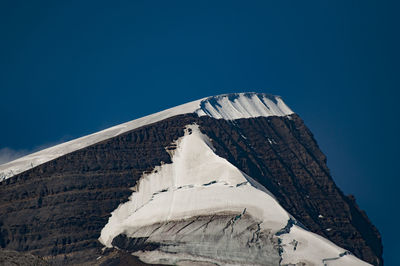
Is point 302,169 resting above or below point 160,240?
above

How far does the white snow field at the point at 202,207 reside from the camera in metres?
101

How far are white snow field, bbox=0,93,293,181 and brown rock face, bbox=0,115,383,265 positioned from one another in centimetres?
553

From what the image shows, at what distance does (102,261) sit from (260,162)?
170 ft

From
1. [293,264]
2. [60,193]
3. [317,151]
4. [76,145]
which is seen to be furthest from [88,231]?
[317,151]

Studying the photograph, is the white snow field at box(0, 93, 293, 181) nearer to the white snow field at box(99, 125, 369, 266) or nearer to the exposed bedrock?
the white snow field at box(99, 125, 369, 266)

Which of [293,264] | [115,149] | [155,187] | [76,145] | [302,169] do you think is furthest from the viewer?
[302,169]

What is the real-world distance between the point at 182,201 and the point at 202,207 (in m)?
5.08

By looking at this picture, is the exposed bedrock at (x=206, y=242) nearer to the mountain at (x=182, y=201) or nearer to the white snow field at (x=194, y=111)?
the mountain at (x=182, y=201)

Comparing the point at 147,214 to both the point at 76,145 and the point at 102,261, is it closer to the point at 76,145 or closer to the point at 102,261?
the point at 102,261

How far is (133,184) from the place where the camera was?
12356 cm

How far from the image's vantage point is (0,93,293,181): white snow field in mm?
132500

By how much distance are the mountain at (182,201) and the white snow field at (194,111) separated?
2.28ft

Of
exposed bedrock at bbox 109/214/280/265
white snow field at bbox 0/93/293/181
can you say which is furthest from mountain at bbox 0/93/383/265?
white snow field at bbox 0/93/293/181

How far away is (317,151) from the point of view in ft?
541
